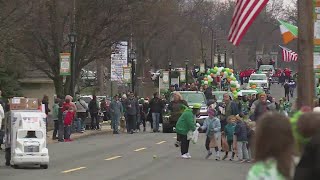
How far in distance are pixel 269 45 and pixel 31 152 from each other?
320 ft

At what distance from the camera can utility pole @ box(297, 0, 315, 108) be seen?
1123 cm

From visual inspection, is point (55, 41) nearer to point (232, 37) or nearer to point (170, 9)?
point (170, 9)

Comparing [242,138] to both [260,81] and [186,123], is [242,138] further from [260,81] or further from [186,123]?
[260,81]

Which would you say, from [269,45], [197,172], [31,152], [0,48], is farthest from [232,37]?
[269,45]

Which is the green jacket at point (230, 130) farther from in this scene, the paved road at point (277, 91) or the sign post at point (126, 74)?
the paved road at point (277, 91)

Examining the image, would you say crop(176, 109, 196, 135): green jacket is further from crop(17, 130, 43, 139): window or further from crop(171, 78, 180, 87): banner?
crop(171, 78, 180, 87): banner

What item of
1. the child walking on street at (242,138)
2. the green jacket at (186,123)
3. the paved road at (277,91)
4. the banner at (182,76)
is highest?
the banner at (182,76)

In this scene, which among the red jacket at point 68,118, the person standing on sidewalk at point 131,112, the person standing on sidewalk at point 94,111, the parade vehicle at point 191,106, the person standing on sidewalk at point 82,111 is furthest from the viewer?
the person standing on sidewalk at point 94,111

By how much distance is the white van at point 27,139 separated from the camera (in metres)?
18.5

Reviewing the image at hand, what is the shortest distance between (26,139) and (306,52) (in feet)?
30.2

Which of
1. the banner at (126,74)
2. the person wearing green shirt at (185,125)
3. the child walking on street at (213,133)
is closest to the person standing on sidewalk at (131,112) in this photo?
the banner at (126,74)

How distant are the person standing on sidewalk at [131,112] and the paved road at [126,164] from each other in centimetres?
595

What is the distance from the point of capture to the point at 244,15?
11.5 metres

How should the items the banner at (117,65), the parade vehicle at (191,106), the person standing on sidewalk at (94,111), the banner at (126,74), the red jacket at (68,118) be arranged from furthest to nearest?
the banner at (117,65) < the banner at (126,74) < the person standing on sidewalk at (94,111) < the parade vehicle at (191,106) < the red jacket at (68,118)
